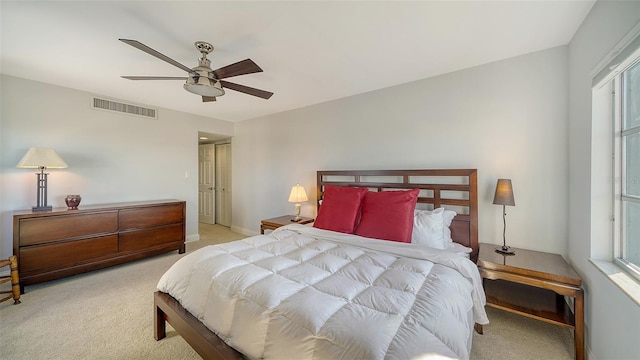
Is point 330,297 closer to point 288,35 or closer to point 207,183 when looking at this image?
point 288,35

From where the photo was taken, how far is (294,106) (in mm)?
3971

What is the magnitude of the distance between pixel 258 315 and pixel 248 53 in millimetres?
2223

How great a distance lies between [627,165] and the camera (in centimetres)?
144

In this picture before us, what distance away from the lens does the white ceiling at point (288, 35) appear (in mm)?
1642

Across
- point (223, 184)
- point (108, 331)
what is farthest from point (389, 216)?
point (223, 184)

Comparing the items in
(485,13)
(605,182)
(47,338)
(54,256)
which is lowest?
(47,338)

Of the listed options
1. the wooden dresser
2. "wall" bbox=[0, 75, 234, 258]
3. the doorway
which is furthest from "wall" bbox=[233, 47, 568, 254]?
the doorway

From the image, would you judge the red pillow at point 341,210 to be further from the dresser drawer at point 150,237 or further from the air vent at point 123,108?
the air vent at point 123,108

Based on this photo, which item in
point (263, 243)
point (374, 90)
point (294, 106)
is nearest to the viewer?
point (263, 243)

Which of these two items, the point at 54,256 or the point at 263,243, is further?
the point at 54,256

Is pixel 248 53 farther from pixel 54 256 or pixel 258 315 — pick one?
pixel 54 256

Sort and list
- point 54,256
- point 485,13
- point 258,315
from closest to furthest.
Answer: point 258,315 < point 485,13 < point 54,256

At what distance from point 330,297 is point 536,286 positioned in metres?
1.71

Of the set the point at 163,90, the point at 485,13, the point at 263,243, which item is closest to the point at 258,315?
the point at 263,243
